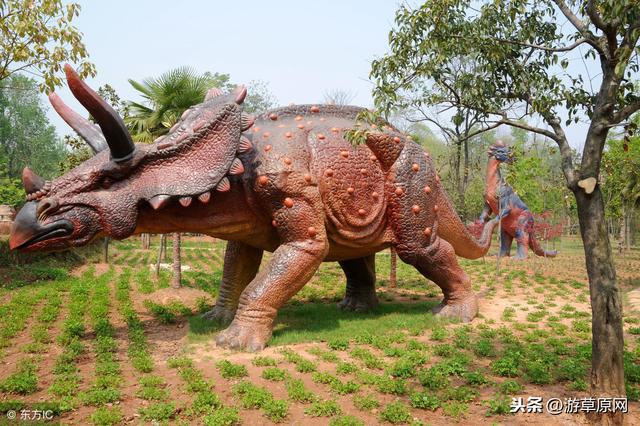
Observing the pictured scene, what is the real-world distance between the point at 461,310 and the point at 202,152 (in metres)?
4.12

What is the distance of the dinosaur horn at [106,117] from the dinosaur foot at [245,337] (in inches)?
82.2

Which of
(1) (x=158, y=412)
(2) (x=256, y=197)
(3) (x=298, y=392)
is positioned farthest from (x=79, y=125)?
(3) (x=298, y=392)

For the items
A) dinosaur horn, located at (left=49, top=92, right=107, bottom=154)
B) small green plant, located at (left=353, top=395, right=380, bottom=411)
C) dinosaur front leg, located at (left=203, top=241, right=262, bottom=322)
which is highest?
dinosaur horn, located at (left=49, top=92, right=107, bottom=154)

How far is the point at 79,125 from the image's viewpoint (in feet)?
16.4

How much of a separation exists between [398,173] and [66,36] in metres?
6.27

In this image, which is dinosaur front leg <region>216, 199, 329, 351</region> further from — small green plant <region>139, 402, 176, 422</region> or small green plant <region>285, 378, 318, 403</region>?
small green plant <region>139, 402, 176, 422</region>

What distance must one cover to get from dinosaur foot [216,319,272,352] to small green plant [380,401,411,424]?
1.75m

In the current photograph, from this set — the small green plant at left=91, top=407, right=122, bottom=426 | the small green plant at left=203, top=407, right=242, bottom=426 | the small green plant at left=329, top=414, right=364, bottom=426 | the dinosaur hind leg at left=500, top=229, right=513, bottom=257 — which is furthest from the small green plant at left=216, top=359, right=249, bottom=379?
the dinosaur hind leg at left=500, top=229, right=513, bottom=257

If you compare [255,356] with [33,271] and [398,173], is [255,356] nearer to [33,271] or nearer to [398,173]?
[398,173]

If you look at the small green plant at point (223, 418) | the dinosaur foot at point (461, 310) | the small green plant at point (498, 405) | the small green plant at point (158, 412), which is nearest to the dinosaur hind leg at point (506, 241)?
the dinosaur foot at point (461, 310)

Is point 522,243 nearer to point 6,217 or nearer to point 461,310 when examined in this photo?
point 461,310

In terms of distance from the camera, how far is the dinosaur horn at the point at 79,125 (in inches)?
195

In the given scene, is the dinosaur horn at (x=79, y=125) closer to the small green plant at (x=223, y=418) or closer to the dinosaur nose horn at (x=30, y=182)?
the dinosaur nose horn at (x=30, y=182)

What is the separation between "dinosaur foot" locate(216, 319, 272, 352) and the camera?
16.9 ft
